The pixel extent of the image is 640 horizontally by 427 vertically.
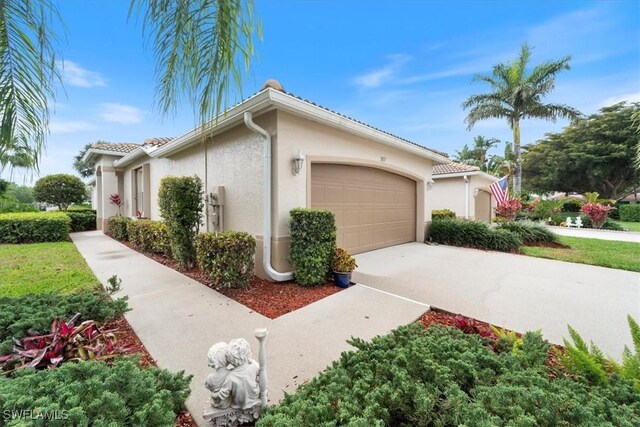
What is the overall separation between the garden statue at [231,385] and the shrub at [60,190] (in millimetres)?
24663

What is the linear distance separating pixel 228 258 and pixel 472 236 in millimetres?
9327

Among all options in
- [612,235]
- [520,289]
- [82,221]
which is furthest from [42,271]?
[612,235]

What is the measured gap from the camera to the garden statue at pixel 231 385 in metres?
2.02

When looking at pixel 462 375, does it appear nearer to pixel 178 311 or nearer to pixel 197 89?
pixel 197 89

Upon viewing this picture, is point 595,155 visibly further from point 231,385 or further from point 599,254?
point 231,385

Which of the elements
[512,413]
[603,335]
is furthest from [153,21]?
[603,335]

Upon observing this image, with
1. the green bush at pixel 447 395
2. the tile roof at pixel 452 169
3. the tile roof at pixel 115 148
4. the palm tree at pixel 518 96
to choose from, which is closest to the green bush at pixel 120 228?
the tile roof at pixel 115 148

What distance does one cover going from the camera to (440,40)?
8992 mm

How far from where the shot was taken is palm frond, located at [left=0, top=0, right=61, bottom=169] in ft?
5.57

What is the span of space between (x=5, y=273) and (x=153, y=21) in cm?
826

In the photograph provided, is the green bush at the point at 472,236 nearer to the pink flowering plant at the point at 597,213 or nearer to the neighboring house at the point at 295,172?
the neighboring house at the point at 295,172

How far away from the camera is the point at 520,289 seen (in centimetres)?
564

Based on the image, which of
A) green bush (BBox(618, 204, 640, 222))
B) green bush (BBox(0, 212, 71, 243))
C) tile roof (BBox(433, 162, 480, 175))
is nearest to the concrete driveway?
tile roof (BBox(433, 162, 480, 175))

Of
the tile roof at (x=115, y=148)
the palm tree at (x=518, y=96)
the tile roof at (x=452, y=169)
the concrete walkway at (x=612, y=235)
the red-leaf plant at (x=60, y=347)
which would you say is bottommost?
the concrete walkway at (x=612, y=235)
